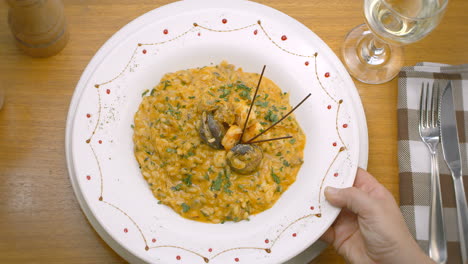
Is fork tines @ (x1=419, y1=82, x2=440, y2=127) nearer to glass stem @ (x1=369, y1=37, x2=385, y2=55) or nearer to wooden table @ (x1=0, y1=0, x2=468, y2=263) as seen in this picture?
wooden table @ (x1=0, y1=0, x2=468, y2=263)

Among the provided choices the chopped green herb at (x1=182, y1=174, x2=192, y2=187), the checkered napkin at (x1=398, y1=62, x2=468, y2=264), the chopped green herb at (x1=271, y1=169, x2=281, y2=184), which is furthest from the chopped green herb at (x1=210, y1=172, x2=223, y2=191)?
the checkered napkin at (x1=398, y1=62, x2=468, y2=264)

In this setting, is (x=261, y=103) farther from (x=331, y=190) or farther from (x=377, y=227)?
(x=377, y=227)

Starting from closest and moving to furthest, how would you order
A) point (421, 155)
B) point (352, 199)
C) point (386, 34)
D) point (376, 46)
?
point (352, 199) < point (386, 34) < point (421, 155) < point (376, 46)

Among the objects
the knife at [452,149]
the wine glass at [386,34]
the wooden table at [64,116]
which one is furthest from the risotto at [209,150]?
the knife at [452,149]

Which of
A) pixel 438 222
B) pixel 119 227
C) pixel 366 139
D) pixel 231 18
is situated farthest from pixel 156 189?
pixel 438 222

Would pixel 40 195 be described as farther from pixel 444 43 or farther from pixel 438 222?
pixel 444 43

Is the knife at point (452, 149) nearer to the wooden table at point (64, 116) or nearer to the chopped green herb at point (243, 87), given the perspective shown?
the wooden table at point (64, 116)

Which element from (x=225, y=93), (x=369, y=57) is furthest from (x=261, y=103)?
(x=369, y=57)
